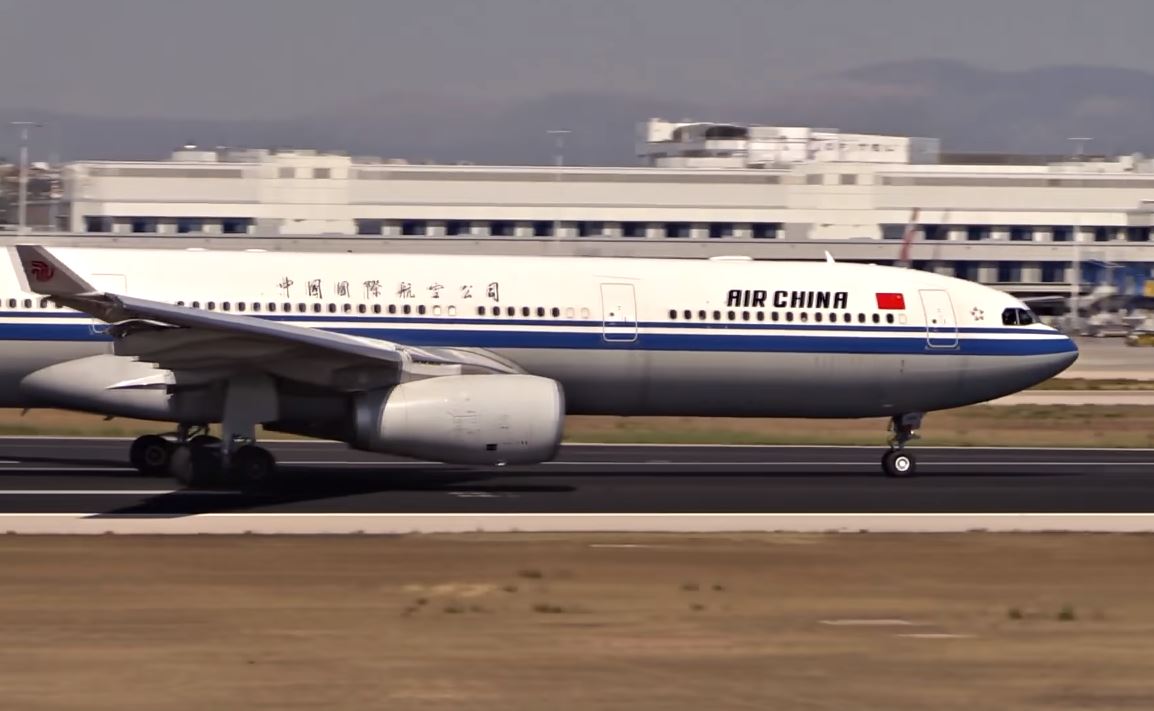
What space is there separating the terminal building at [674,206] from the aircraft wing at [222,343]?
221 ft

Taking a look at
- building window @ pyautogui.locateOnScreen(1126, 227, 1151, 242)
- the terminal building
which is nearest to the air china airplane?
the terminal building

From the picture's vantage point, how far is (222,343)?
19109mm

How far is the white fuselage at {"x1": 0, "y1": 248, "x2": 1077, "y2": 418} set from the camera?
70.2ft

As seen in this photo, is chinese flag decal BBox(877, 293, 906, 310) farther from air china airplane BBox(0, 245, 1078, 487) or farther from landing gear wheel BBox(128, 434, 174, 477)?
landing gear wheel BBox(128, 434, 174, 477)

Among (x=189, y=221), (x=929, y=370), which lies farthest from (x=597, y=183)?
(x=929, y=370)

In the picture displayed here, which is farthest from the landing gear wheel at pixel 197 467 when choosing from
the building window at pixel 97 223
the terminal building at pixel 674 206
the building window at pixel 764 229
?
the building window at pixel 764 229

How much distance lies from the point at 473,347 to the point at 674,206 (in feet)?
252

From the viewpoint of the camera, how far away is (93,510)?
60.3ft

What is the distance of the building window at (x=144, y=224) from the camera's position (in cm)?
9431

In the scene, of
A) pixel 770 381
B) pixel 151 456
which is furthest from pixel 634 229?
pixel 151 456

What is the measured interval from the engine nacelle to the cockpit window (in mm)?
7810

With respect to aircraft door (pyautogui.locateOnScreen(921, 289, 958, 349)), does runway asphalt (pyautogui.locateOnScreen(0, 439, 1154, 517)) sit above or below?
below

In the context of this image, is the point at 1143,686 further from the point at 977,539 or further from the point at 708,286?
the point at 708,286

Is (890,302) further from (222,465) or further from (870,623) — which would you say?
(870,623)
